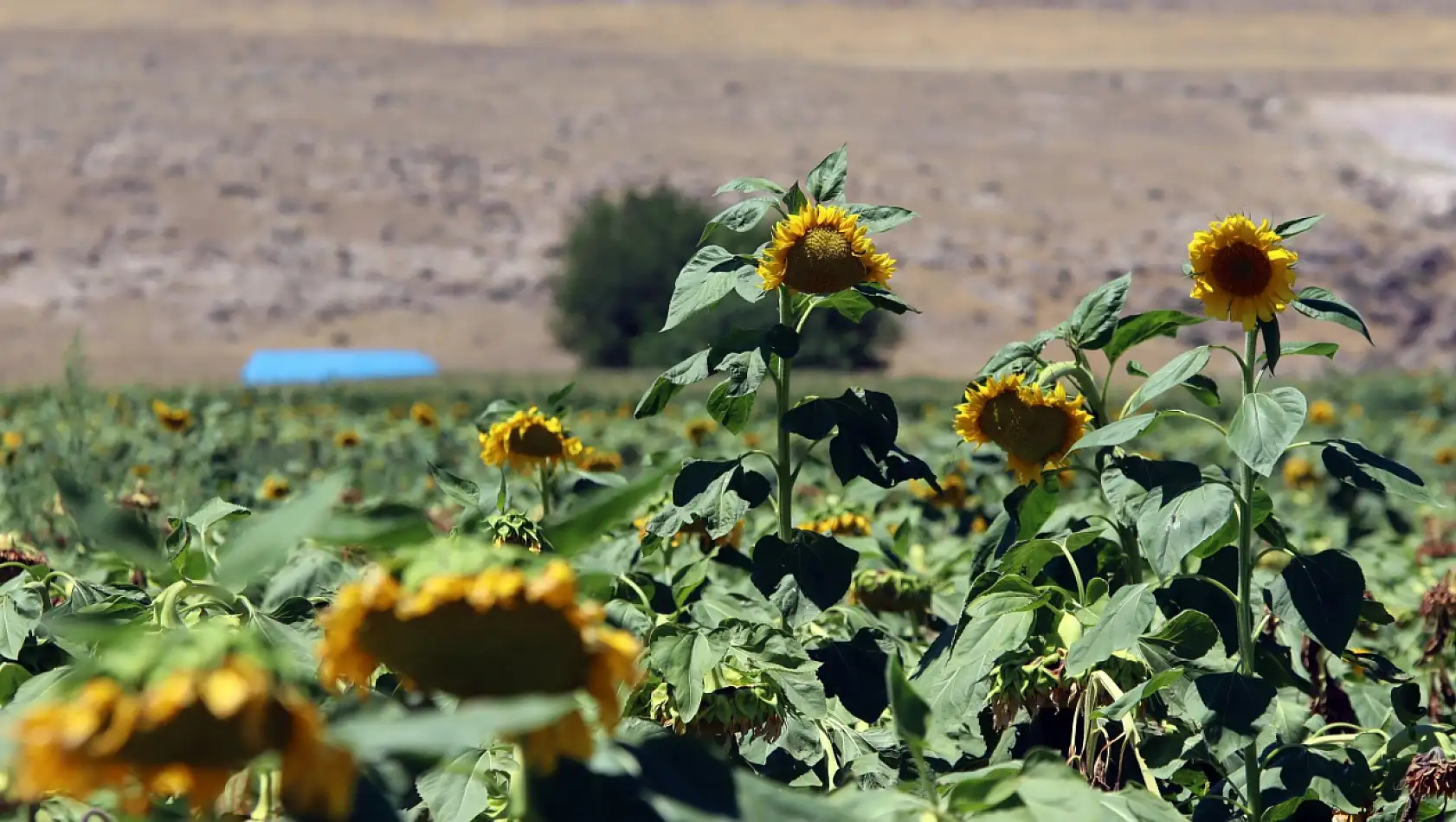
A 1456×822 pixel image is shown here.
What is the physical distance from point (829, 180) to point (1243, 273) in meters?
0.51

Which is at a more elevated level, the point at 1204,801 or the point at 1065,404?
the point at 1065,404

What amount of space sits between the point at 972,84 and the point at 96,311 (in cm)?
4417

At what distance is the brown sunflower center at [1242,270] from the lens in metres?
1.75

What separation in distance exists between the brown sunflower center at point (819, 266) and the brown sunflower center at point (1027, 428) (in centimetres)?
28

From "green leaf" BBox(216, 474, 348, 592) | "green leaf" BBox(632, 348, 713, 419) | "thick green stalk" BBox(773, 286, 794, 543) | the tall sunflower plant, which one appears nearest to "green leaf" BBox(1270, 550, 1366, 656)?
the tall sunflower plant

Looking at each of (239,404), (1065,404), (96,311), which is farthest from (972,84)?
(1065,404)

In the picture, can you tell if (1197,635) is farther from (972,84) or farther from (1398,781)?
(972,84)

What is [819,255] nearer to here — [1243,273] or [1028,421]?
[1028,421]

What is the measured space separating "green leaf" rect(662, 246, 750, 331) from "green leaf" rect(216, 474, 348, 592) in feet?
3.04

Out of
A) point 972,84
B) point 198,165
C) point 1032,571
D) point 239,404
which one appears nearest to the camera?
point 1032,571

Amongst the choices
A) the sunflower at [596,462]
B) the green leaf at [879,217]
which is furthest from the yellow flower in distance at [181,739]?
the sunflower at [596,462]

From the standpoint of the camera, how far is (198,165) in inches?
2458

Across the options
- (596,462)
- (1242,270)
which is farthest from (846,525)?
(1242,270)

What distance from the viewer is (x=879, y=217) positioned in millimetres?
1922
